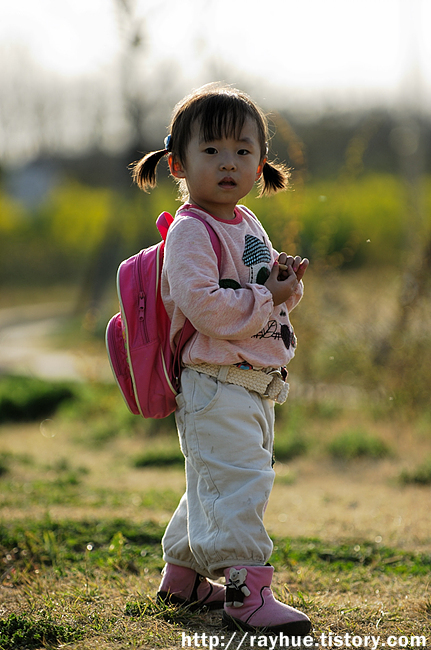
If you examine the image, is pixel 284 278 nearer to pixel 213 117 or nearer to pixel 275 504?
pixel 213 117

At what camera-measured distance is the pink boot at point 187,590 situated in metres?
2.49

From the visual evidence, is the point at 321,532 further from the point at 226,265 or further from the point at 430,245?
the point at 430,245

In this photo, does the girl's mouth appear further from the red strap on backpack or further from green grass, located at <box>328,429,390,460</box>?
green grass, located at <box>328,429,390,460</box>

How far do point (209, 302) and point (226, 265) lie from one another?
19 centimetres

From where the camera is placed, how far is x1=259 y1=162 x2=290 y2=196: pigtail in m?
2.63

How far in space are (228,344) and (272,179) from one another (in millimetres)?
716


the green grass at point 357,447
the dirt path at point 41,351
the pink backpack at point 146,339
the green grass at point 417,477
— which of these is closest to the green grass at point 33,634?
the pink backpack at point 146,339

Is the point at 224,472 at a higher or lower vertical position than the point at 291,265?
lower

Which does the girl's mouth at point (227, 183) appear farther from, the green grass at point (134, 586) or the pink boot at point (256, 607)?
the green grass at point (134, 586)

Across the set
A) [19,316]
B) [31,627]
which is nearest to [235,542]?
[31,627]

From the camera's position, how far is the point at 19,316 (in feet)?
45.8

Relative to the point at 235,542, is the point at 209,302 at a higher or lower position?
higher

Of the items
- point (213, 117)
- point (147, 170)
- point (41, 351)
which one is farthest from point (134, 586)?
point (41, 351)

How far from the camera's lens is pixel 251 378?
2354 millimetres
